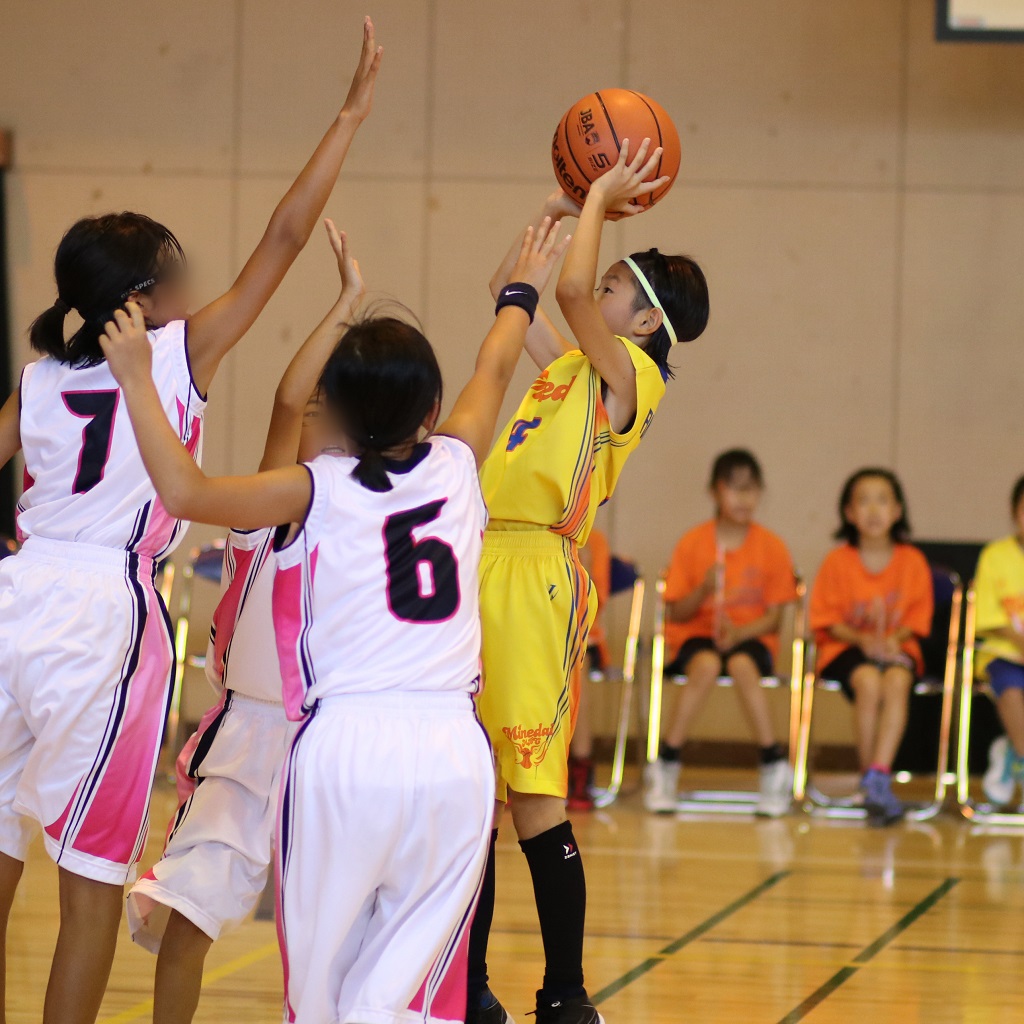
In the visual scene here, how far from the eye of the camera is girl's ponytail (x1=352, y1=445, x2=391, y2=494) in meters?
2.38

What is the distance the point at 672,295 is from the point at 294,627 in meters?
1.31

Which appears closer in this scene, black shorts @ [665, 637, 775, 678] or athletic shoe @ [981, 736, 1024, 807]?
athletic shoe @ [981, 736, 1024, 807]

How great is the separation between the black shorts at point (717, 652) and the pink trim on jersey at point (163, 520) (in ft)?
13.7

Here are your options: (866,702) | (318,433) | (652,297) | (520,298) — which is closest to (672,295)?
(652,297)

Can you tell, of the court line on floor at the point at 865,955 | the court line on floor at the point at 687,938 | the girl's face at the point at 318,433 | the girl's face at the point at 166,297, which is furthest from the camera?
the court line on floor at the point at 687,938

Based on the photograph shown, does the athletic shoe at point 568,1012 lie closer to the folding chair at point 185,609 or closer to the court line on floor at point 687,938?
the court line on floor at point 687,938

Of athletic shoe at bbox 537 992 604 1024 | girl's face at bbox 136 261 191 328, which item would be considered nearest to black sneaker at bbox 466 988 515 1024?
athletic shoe at bbox 537 992 604 1024

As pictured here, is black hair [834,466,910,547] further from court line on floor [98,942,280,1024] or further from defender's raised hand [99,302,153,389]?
defender's raised hand [99,302,153,389]

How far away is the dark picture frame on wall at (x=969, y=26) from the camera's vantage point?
A: 6.19m

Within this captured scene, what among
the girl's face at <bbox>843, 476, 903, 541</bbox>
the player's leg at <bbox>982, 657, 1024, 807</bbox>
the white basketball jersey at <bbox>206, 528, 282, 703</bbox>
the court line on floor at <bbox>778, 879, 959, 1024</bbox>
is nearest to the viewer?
the white basketball jersey at <bbox>206, 528, 282, 703</bbox>

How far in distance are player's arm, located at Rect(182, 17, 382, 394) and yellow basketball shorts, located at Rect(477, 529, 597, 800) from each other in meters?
0.75

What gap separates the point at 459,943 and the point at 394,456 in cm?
76

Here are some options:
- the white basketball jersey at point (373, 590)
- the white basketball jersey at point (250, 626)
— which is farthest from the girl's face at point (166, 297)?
the white basketball jersey at point (373, 590)

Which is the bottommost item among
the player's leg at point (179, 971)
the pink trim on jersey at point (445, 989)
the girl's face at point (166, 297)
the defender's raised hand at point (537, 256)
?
the player's leg at point (179, 971)
